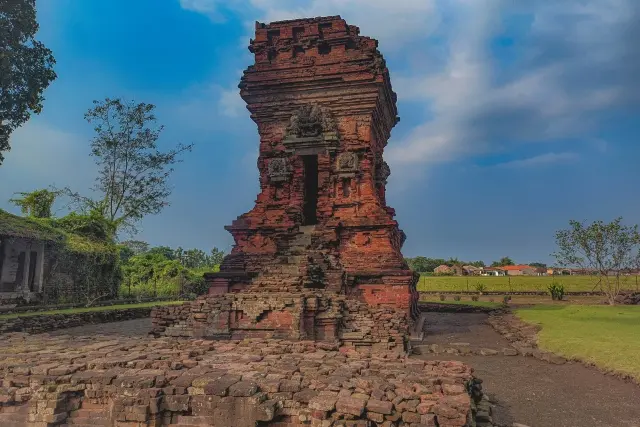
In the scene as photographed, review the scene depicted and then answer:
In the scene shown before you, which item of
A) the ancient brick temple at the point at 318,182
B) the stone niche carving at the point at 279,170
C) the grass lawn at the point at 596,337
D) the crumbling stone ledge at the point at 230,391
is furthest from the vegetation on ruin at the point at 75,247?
the grass lawn at the point at 596,337

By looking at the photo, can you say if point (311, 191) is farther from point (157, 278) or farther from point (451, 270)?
point (451, 270)

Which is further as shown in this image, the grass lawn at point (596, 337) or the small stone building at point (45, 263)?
the small stone building at point (45, 263)

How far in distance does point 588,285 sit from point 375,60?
34.0m

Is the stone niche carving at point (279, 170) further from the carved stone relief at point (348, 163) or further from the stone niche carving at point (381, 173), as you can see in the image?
the stone niche carving at point (381, 173)

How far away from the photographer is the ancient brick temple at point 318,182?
11.6 metres

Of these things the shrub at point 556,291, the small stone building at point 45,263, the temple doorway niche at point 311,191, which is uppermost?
the temple doorway niche at point 311,191

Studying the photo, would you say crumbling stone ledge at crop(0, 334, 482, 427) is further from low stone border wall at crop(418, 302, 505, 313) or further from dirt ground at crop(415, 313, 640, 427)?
low stone border wall at crop(418, 302, 505, 313)

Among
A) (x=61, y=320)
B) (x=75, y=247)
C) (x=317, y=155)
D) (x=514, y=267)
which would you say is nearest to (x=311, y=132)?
(x=317, y=155)

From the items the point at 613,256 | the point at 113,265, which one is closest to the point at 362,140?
the point at 113,265

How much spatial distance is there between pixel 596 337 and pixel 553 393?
4514mm

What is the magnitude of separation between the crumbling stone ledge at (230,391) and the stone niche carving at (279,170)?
769 cm

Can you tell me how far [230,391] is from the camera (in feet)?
16.5

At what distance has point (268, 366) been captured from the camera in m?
6.22

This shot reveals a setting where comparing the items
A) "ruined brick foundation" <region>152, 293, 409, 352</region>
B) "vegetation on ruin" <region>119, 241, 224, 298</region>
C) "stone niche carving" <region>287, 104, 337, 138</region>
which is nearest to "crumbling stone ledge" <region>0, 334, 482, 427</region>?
"ruined brick foundation" <region>152, 293, 409, 352</region>
